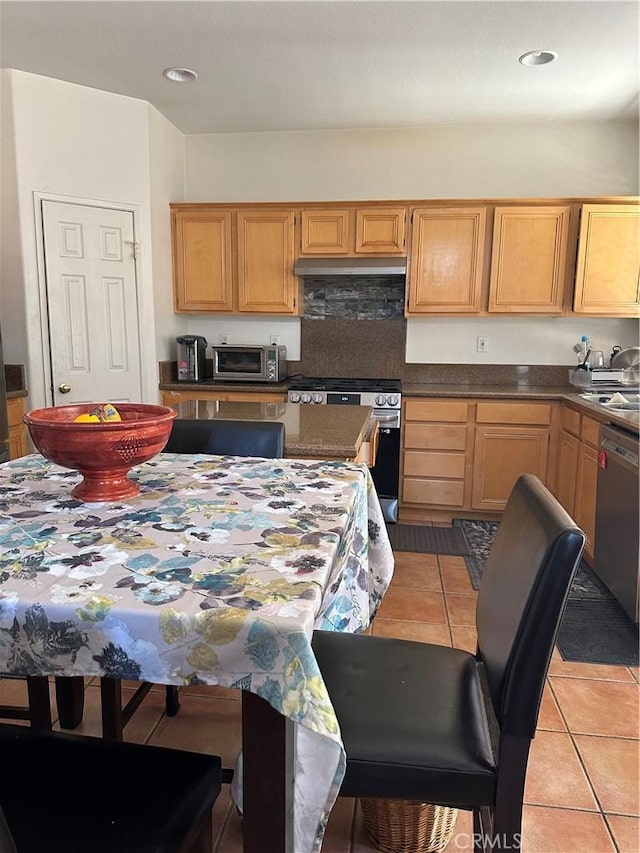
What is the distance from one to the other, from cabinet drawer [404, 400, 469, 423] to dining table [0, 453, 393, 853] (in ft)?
8.85

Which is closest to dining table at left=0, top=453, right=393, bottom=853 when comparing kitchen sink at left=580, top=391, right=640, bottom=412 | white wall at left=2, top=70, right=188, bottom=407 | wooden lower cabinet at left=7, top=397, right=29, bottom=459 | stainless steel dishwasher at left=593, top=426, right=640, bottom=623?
stainless steel dishwasher at left=593, top=426, right=640, bottom=623

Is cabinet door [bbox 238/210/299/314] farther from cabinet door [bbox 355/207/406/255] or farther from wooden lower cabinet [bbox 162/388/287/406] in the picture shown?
wooden lower cabinet [bbox 162/388/287/406]

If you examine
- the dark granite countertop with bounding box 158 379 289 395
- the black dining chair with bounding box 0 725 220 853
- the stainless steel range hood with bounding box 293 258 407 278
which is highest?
the stainless steel range hood with bounding box 293 258 407 278

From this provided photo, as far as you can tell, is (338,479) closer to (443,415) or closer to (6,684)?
(6,684)

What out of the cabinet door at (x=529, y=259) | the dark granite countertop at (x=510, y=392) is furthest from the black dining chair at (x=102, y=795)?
the cabinet door at (x=529, y=259)

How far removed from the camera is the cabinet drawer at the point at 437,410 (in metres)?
3.81

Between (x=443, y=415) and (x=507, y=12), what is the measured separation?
2.11m

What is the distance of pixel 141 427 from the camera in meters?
1.25

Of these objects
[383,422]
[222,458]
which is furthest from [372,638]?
[383,422]

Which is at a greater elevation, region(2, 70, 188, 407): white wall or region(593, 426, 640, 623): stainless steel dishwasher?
region(2, 70, 188, 407): white wall

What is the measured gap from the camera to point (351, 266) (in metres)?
3.91

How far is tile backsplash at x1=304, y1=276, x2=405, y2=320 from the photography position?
14.1 ft

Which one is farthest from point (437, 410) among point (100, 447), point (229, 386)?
point (100, 447)

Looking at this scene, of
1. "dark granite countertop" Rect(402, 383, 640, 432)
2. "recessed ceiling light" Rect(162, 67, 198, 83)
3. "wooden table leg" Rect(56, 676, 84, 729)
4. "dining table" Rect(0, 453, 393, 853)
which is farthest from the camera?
"dark granite countertop" Rect(402, 383, 640, 432)
